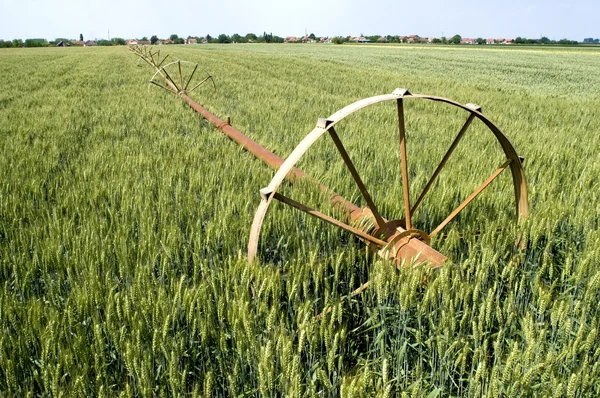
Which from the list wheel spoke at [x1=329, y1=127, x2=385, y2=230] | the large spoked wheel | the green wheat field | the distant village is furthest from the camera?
the distant village

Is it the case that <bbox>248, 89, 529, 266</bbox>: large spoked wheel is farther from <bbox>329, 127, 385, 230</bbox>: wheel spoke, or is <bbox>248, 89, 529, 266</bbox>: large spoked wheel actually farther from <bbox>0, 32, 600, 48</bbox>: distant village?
<bbox>0, 32, 600, 48</bbox>: distant village

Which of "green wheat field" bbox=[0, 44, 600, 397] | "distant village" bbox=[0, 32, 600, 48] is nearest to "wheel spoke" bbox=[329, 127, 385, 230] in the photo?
"green wheat field" bbox=[0, 44, 600, 397]

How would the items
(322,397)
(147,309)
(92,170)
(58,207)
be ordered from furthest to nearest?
(92,170) → (58,207) → (147,309) → (322,397)

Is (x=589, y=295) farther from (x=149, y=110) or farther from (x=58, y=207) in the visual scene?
(x=149, y=110)

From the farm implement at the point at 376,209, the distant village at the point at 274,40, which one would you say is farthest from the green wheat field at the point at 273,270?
the distant village at the point at 274,40

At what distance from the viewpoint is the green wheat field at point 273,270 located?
1.14 m

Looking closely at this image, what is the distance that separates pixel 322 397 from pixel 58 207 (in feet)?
6.15

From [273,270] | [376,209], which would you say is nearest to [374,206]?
[376,209]

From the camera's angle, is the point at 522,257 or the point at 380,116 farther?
the point at 380,116

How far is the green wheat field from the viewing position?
1136mm

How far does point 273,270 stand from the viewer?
171 centimetres

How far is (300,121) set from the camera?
5586 millimetres

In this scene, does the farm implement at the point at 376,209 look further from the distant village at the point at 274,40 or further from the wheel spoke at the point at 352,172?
the distant village at the point at 274,40

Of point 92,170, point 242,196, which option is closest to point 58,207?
point 92,170
